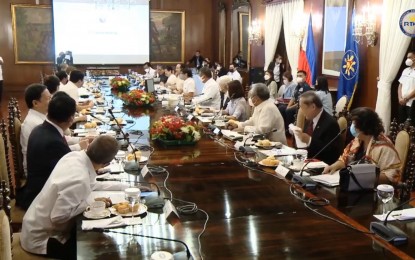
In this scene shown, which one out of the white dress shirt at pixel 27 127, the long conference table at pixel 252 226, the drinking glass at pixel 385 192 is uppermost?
the white dress shirt at pixel 27 127

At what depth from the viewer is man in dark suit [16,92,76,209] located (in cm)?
260

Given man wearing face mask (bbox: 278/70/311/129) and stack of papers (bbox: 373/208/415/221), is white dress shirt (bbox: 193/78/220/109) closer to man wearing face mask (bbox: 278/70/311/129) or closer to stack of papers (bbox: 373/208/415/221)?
man wearing face mask (bbox: 278/70/311/129)

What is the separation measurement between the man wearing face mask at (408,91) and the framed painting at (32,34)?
407 inches

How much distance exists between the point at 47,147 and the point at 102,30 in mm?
10964

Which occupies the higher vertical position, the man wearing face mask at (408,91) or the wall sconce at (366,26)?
the wall sconce at (366,26)

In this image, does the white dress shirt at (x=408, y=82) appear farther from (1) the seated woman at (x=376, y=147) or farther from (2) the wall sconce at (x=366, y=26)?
(1) the seated woman at (x=376, y=147)

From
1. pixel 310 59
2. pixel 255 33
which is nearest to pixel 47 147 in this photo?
pixel 310 59

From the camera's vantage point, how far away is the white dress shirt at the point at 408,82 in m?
5.32

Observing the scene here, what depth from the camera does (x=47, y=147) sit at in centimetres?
260

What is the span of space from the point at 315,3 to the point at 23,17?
875 cm

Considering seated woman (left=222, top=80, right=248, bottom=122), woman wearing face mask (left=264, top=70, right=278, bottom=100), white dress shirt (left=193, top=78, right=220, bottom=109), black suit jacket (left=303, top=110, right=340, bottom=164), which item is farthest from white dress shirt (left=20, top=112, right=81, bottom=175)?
woman wearing face mask (left=264, top=70, right=278, bottom=100)

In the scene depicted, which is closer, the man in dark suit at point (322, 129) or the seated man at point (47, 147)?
the seated man at point (47, 147)

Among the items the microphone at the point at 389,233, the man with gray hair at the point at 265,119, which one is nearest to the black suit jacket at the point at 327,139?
the man with gray hair at the point at 265,119

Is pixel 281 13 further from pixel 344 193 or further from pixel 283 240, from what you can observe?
pixel 283 240
